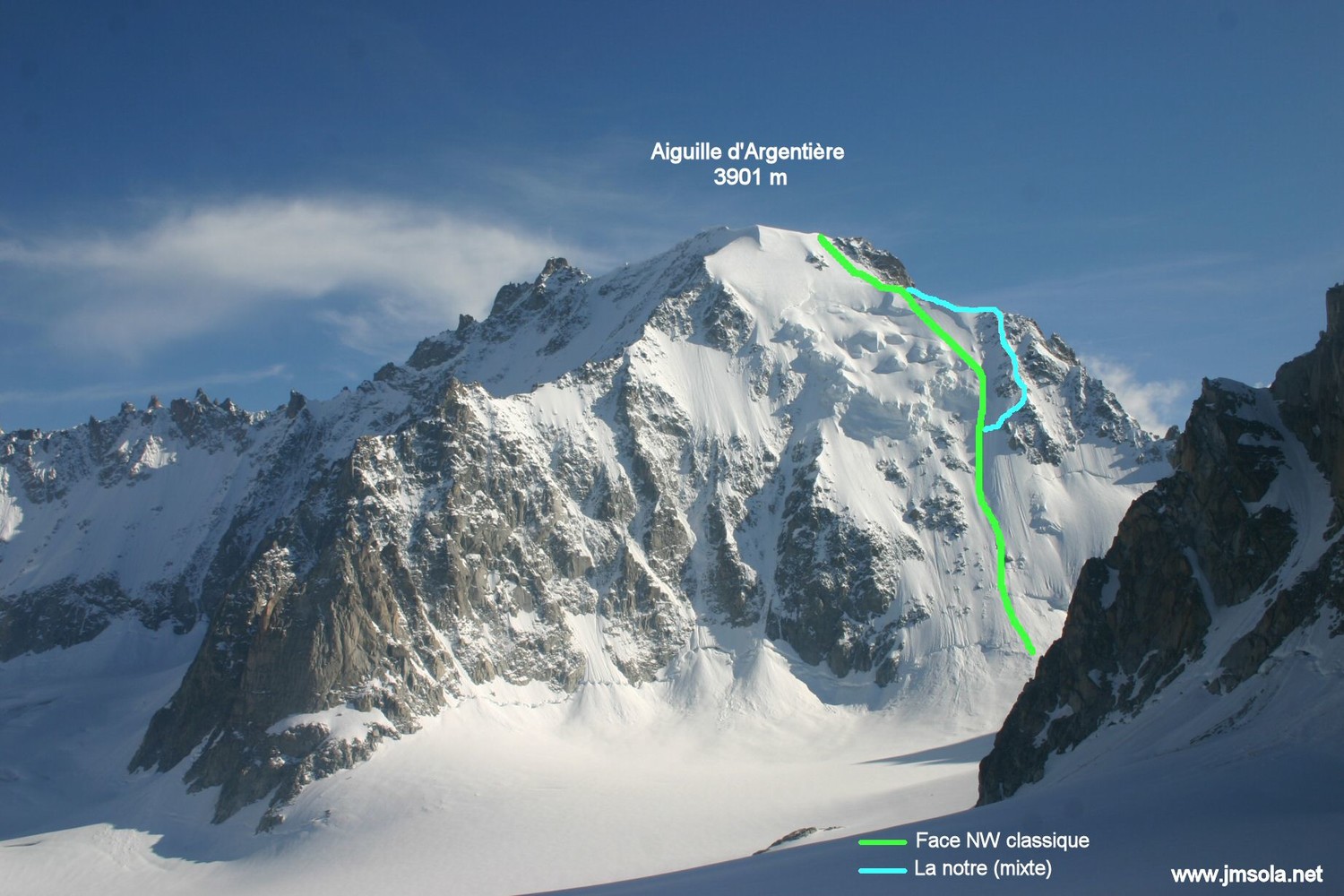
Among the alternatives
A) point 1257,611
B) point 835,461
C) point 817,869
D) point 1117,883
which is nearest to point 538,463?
point 835,461

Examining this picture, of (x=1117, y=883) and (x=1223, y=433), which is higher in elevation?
(x=1223, y=433)

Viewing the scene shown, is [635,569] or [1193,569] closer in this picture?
[1193,569]

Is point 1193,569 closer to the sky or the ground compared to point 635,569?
closer to the ground

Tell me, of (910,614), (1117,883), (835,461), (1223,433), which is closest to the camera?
(1117,883)

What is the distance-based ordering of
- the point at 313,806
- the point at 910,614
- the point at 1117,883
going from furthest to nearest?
1. the point at 910,614
2. the point at 313,806
3. the point at 1117,883

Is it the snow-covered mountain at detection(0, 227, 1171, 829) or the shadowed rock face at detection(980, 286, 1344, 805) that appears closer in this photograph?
the shadowed rock face at detection(980, 286, 1344, 805)

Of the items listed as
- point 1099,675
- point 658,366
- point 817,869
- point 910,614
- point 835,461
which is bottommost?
point 817,869

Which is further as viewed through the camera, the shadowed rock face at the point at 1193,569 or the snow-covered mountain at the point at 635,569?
the snow-covered mountain at the point at 635,569

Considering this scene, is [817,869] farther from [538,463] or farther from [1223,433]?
[538,463]
